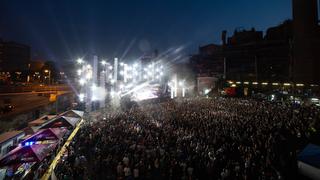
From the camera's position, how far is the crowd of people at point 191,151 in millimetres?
9047

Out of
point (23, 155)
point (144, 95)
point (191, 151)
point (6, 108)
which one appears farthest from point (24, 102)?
point (191, 151)

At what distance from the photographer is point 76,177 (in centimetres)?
902

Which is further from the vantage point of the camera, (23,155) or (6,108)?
(6,108)

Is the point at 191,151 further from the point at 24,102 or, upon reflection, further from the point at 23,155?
the point at 24,102

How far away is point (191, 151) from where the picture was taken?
10.5 m

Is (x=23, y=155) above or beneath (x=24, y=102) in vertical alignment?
beneath

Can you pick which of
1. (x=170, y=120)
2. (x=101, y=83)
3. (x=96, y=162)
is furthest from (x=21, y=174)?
(x=101, y=83)

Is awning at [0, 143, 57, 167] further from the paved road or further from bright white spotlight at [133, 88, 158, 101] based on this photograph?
bright white spotlight at [133, 88, 158, 101]

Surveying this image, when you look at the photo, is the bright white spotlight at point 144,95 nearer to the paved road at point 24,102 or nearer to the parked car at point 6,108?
the paved road at point 24,102

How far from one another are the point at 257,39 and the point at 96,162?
56.5 metres

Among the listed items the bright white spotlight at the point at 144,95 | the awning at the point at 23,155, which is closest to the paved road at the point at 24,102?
the awning at the point at 23,155

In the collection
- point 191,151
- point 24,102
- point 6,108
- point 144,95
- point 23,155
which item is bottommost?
point 191,151

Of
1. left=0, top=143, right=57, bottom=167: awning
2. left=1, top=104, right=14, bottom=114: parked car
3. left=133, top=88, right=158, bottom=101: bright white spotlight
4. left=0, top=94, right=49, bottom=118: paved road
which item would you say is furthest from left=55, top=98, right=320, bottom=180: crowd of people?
left=133, top=88, right=158, bottom=101: bright white spotlight

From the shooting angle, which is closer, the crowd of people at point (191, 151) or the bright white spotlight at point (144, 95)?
the crowd of people at point (191, 151)
